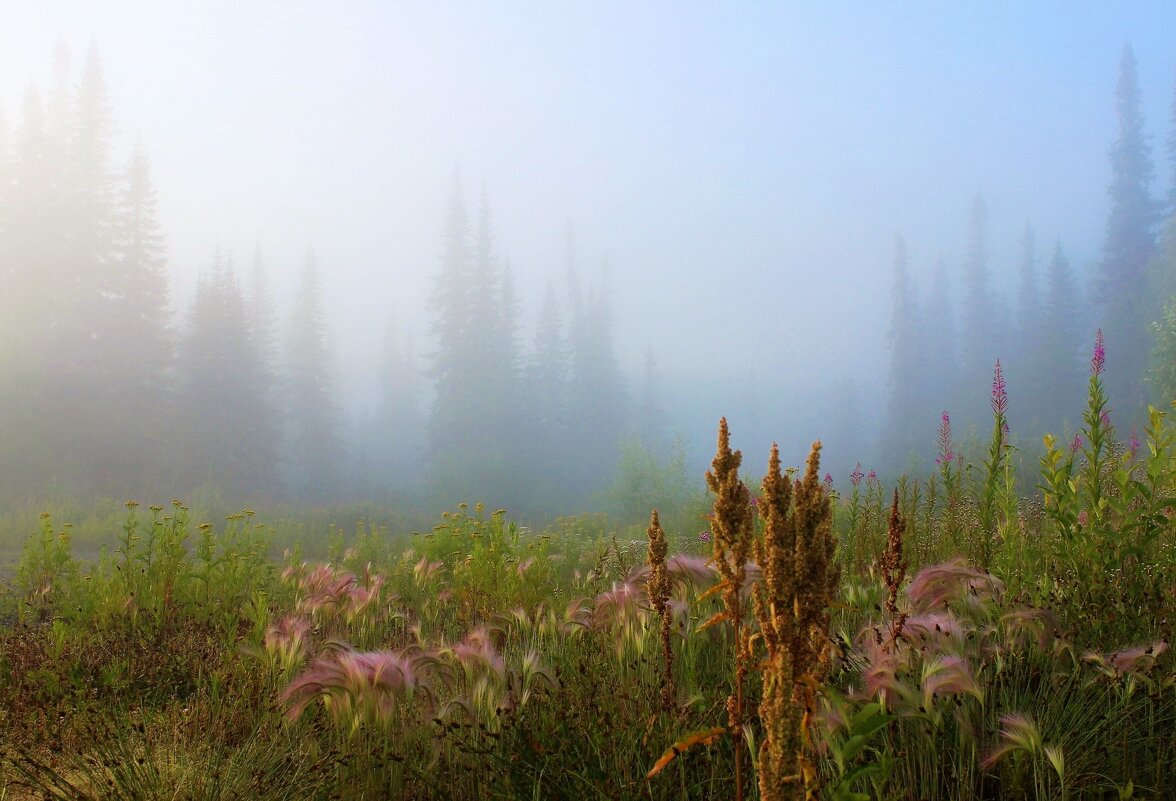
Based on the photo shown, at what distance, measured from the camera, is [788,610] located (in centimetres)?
152

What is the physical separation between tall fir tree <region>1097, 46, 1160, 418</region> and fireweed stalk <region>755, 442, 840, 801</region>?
48.7m

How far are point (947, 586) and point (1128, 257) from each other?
53.3 metres

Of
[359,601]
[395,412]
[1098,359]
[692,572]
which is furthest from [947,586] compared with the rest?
[395,412]

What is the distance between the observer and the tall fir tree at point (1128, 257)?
1671 inches

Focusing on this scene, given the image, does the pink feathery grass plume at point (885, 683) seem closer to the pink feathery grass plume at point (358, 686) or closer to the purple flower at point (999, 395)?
the pink feathery grass plume at point (358, 686)

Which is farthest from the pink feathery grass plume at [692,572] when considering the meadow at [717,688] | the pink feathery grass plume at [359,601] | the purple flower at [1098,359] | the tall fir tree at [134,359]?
the tall fir tree at [134,359]

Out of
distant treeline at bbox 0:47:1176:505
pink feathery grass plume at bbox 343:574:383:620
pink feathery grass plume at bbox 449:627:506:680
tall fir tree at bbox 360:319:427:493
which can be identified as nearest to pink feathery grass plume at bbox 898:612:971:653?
pink feathery grass plume at bbox 449:627:506:680

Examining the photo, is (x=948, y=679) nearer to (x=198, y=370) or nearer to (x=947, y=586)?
(x=947, y=586)

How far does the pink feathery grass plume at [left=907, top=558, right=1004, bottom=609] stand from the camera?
3156 mm

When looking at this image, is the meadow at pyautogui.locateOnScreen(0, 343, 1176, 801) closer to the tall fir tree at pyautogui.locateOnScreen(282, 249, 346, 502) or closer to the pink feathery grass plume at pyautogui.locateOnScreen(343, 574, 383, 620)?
the pink feathery grass plume at pyautogui.locateOnScreen(343, 574, 383, 620)

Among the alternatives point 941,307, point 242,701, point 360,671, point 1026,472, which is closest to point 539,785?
point 360,671

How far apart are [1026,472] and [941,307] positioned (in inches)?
1614

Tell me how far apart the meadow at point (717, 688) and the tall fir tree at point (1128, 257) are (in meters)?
45.9

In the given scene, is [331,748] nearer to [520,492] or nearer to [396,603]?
[396,603]
